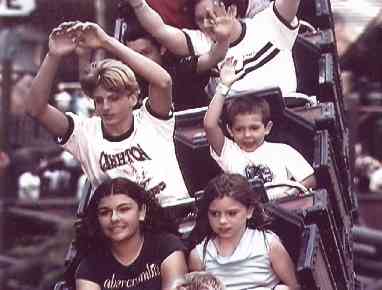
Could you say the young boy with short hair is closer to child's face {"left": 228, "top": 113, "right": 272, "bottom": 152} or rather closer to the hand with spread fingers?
child's face {"left": 228, "top": 113, "right": 272, "bottom": 152}

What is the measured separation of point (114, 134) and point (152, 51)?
58 centimetres

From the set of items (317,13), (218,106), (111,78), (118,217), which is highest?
(317,13)

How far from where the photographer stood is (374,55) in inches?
607

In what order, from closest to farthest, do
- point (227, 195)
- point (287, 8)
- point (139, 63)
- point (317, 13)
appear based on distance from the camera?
point (227, 195)
point (139, 63)
point (287, 8)
point (317, 13)

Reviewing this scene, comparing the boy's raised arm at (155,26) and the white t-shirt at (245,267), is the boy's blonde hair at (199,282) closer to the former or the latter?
the white t-shirt at (245,267)

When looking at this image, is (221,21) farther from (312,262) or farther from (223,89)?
(312,262)

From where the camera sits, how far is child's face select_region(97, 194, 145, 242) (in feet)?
17.1

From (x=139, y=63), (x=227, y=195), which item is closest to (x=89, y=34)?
(x=139, y=63)

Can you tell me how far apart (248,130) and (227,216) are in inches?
30.7

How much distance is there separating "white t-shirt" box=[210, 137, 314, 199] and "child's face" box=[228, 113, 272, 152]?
0.09 feet

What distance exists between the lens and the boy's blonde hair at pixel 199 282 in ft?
16.2

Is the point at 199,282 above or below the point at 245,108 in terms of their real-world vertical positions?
below

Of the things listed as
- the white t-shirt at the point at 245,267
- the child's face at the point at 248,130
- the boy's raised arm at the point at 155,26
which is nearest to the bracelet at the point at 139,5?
the boy's raised arm at the point at 155,26

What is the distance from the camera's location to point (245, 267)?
520cm
